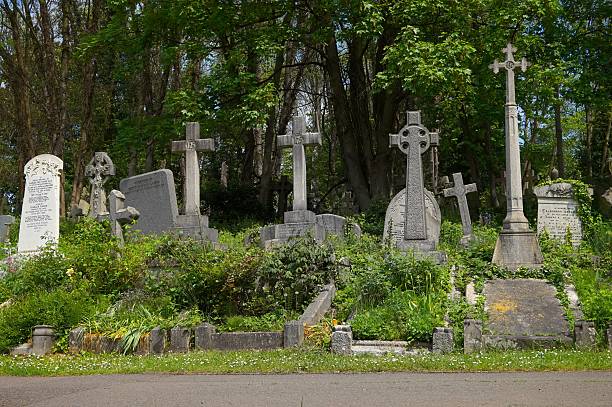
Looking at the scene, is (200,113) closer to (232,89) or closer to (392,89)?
(232,89)

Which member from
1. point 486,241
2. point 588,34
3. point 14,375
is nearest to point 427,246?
point 486,241

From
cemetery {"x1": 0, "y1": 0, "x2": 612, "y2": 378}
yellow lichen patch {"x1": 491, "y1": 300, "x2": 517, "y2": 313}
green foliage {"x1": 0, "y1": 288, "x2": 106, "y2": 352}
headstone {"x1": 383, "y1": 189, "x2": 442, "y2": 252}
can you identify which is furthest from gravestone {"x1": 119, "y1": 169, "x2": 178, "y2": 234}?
yellow lichen patch {"x1": 491, "y1": 300, "x2": 517, "y2": 313}

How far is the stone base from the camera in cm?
1359

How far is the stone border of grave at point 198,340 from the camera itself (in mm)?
9547

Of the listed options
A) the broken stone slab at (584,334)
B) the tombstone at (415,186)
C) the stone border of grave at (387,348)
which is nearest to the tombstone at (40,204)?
the tombstone at (415,186)

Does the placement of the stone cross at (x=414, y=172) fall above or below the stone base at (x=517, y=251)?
above

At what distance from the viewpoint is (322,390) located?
22.0 feet

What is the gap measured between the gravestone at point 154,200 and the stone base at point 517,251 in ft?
27.4

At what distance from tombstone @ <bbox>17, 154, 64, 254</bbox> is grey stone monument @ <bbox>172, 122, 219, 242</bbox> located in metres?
3.05

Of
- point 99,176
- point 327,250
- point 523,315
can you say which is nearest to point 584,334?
point 523,315

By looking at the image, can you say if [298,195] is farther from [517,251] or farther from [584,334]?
[584,334]

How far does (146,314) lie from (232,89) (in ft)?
38.8

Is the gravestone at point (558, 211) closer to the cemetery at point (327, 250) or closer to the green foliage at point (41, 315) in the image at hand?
the cemetery at point (327, 250)

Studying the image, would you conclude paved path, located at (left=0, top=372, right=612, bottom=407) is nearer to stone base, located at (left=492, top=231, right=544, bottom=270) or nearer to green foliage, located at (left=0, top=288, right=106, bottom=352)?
green foliage, located at (left=0, top=288, right=106, bottom=352)
